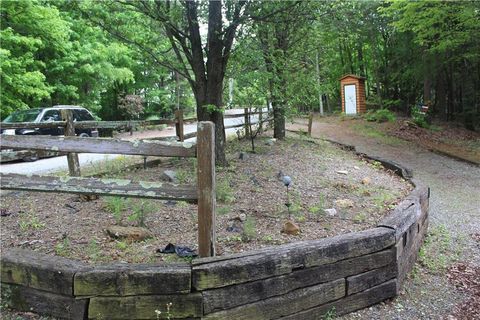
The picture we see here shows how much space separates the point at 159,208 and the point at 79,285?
213 cm

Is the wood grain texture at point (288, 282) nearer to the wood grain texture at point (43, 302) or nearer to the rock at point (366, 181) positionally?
the wood grain texture at point (43, 302)

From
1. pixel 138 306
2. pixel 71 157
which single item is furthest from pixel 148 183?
pixel 71 157

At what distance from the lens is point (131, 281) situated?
3.04m

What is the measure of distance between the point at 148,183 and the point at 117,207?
72.2 inches

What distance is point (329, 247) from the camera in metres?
3.64

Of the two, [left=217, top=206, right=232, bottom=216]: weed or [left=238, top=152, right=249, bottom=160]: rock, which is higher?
[left=238, top=152, right=249, bottom=160]: rock

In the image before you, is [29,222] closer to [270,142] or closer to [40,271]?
[40,271]

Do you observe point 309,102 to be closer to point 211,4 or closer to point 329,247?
point 211,4

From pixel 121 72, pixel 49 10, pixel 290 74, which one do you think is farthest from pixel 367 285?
pixel 121 72

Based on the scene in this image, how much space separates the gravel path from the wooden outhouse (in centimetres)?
1075

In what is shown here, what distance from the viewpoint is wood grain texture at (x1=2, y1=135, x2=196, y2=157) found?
326cm

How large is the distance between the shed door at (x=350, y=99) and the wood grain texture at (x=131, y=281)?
24.5 meters

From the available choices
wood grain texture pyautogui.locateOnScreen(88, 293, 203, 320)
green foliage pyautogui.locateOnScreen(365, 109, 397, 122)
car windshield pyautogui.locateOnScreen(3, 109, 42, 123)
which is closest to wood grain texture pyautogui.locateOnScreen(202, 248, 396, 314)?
wood grain texture pyautogui.locateOnScreen(88, 293, 203, 320)

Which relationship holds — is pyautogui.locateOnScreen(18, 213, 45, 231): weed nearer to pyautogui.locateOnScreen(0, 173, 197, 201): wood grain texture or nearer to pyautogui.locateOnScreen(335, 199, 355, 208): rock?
pyautogui.locateOnScreen(0, 173, 197, 201): wood grain texture
